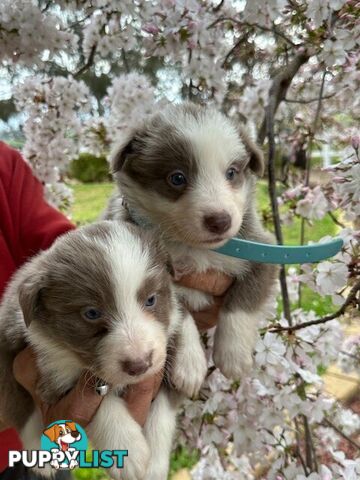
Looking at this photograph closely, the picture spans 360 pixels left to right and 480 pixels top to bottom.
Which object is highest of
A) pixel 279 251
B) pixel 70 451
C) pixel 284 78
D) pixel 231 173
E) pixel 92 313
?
pixel 284 78

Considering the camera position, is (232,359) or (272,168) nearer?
(232,359)

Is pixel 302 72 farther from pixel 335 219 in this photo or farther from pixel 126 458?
pixel 126 458

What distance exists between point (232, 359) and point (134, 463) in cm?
54

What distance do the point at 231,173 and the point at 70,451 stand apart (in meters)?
1.14

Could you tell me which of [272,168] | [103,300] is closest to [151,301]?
[103,300]

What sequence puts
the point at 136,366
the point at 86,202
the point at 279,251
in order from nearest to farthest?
the point at 136,366, the point at 279,251, the point at 86,202

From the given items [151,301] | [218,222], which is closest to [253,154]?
[218,222]

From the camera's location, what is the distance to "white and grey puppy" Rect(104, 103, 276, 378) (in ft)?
5.42

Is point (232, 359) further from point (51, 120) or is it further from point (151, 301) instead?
point (51, 120)

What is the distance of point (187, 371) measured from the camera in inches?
70.6

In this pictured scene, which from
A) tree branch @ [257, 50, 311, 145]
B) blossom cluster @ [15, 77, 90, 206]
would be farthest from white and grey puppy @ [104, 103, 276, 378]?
blossom cluster @ [15, 77, 90, 206]

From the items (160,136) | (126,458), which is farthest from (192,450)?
(160,136)

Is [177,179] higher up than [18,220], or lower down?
higher up

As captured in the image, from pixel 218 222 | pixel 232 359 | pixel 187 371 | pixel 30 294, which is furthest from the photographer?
pixel 232 359
